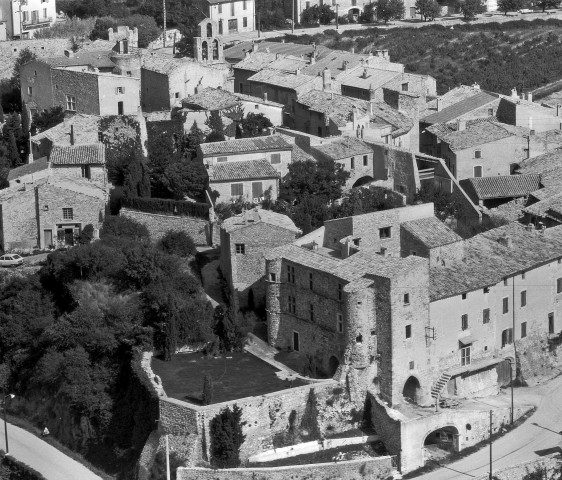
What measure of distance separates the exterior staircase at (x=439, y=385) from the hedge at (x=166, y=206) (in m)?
13.4

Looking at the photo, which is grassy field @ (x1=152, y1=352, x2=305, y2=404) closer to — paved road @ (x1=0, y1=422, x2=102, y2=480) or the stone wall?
paved road @ (x1=0, y1=422, x2=102, y2=480)

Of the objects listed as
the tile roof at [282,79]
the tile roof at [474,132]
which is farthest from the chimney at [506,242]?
the tile roof at [282,79]

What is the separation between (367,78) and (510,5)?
37187 millimetres

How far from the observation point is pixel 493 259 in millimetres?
69062

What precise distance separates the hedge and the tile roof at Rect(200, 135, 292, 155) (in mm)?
3052

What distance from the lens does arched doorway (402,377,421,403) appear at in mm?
65062

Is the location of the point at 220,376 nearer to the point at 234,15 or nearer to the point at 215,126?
the point at 215,126

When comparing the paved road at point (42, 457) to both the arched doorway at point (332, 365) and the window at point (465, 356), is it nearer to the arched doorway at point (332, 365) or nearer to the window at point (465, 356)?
the arched doorway at point (332, 365)

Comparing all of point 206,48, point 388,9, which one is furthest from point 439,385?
point 388,9

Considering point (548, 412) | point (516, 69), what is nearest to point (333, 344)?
point (548, 412)

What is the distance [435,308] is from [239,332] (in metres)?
7.08

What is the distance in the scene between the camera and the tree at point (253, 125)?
82562mm

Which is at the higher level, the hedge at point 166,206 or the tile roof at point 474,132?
the tile roof at point 474,132

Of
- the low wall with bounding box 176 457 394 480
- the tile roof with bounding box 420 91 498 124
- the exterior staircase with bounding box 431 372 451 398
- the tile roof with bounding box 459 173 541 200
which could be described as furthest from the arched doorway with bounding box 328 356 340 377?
the tile roof with bounding box 420 91 498 124
